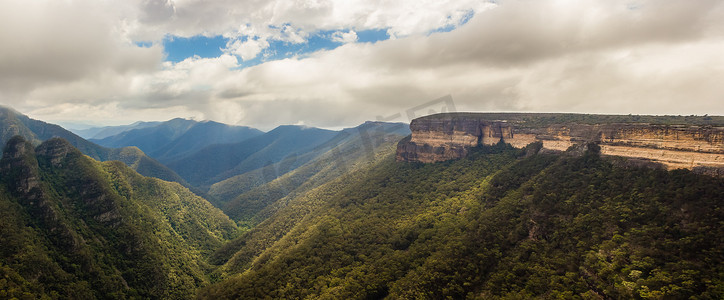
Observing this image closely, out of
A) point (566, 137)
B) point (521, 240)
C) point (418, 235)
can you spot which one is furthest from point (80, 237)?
point (566, 137)

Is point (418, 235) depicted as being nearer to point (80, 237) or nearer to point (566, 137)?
point (566, 137)

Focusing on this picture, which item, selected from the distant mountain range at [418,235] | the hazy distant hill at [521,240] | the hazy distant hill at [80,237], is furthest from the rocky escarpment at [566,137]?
the hazy distant hill at [80,237]

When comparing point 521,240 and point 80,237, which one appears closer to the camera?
point 521,240

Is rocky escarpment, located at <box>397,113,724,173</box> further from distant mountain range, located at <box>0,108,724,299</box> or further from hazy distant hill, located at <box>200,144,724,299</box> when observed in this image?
hazy distant hill, located at <box>200,144,724,299</box>

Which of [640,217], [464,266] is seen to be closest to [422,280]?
[464,266]

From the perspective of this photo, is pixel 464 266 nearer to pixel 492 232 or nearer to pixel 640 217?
pixel 492 232

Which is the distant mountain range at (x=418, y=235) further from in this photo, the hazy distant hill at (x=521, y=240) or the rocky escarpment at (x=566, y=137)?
the rocky escarpment at (x=566, y=137)

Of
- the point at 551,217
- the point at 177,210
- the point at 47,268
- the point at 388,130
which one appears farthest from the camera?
the point at 388,130
